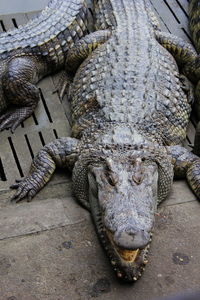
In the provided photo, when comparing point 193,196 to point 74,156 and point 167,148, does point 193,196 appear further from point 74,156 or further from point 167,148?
point 74,156

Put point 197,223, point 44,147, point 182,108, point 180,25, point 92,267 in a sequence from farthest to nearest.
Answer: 1. point 180,25
2. point 182,108
3. point 44,147
4. point 197,223
5. point 92,267

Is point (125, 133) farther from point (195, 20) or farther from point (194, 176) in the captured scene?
point (195, 20)

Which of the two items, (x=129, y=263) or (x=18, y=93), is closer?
(x=129, y=263)

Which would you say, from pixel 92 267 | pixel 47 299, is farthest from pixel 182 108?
pixel 47 299

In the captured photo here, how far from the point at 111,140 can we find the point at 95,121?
356mm

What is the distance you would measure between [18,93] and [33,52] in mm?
457

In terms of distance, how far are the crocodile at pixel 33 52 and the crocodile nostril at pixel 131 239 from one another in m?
1.87

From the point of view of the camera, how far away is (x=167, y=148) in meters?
3.73

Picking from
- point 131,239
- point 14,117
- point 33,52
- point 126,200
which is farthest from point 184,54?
point 131,239

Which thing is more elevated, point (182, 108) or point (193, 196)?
point (182, 108)

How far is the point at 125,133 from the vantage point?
359 centimetres

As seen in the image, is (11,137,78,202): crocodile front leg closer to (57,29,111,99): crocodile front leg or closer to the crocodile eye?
the crocodile eye

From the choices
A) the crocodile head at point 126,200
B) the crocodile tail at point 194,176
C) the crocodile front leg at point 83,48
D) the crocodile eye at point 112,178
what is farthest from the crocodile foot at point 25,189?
the crocodile front leg at point 83,48

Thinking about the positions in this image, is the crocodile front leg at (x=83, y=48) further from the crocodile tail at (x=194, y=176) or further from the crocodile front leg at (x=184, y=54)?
the crocodile tail at (x=194, y=176)
